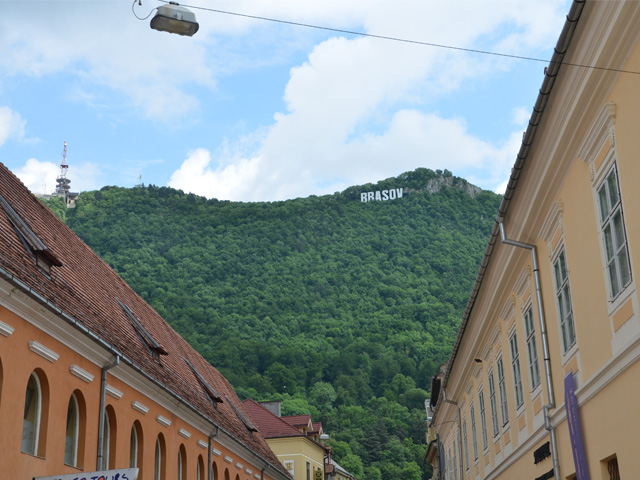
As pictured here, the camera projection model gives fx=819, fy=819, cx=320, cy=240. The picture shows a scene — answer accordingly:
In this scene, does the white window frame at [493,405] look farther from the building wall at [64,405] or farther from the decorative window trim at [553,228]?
the building wall at [64,405]

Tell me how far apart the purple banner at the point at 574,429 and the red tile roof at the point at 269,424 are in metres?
38.7

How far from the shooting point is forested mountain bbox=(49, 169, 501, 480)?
A: 91438 millimetres

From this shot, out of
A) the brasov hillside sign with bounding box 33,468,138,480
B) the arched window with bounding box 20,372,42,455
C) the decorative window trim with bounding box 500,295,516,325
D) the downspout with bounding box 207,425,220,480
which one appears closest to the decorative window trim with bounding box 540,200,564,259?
the decorative window trim with bounding box 500,295,516,325

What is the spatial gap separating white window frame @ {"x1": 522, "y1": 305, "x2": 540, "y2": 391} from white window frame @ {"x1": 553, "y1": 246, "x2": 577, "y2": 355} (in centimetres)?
187

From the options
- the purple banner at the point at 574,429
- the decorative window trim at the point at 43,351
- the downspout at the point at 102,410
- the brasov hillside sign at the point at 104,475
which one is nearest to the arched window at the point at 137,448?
the downspout at the point at 102,410

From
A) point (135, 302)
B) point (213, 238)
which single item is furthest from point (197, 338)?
point (135, 302)

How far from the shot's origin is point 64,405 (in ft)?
48.0

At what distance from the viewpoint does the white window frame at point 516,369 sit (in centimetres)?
1697

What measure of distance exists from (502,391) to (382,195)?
14645cm

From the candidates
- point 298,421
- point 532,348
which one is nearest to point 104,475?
point 532,348

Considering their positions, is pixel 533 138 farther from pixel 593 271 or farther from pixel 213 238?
pixel 213 238

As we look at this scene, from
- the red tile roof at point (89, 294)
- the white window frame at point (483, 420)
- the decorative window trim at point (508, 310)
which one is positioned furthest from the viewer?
the white window frame at point (483, 420)

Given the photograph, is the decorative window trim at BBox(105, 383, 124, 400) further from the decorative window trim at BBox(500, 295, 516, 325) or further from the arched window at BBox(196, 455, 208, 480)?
the decorative window trim at BBox(500, 295, 516, 325)

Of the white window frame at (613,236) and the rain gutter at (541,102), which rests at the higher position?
the rain gutter at (541,102)
